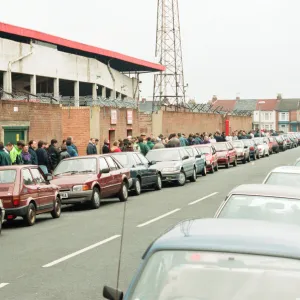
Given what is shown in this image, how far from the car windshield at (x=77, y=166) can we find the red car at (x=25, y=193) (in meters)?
2.94

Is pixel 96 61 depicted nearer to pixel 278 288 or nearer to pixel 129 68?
pixel 129 68

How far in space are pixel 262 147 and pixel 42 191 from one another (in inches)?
1575

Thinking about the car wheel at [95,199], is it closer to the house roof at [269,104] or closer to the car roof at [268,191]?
the car roof at [268,191]

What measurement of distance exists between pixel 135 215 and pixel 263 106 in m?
139

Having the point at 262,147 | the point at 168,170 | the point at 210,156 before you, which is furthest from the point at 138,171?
the point at 262,147

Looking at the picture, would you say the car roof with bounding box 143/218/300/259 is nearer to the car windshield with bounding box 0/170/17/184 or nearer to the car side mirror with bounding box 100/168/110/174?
the car windshield with bounding box 0/170/17/184

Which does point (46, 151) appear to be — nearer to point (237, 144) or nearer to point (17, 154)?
point (17, 154)

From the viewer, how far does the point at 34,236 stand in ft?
47.6

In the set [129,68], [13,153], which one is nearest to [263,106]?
[129,68]

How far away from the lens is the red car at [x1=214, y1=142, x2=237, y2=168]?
41406 mm

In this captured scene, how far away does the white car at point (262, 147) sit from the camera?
54938 mm

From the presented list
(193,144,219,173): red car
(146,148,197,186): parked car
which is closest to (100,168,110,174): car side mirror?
(146,148,197,186): parked car

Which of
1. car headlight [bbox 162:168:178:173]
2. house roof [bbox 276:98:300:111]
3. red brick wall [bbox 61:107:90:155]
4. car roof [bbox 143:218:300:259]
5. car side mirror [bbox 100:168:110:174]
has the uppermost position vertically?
house roof [bbox 276:98:300:111]

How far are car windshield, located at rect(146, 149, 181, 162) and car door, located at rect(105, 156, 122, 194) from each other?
6.89 m
